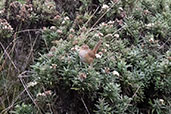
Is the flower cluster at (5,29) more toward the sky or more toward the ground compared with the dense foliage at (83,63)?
more toward the sky

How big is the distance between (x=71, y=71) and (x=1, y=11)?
55.4 inches

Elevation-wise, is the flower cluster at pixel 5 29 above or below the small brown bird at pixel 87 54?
above

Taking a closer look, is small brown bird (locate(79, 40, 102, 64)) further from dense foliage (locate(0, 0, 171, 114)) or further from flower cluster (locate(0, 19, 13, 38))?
flower cluster (locate(0, 19, 13, 38))

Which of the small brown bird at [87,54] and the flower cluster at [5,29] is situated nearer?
the small brown bird at [87,54]

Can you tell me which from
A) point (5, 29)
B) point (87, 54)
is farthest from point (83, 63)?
point (5, 29)

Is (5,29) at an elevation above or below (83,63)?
above

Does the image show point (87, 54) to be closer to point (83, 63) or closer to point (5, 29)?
point (83, 63)

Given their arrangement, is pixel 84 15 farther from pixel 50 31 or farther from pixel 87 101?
pixel 87 101

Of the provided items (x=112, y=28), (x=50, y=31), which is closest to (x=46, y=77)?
Answer: (x=50, y=31)

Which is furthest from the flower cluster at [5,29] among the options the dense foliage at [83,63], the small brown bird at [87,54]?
the small brown bird at [87,54]

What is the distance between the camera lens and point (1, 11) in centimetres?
329

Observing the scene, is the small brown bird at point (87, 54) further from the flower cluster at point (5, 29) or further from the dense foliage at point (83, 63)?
the flower cluster at point (5, 29)

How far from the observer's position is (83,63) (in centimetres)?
255

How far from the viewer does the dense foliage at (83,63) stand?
247 cm
